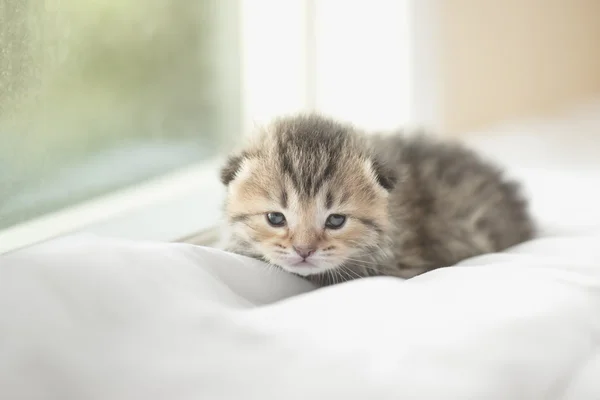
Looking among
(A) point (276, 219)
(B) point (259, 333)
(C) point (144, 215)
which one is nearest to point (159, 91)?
(C) point (144, 215)

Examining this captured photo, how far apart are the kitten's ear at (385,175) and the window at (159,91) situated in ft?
0.89

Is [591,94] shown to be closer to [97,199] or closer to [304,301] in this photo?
[97,199]

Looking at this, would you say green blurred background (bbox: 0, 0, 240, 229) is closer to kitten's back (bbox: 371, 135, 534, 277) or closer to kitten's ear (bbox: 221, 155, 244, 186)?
kitten's ear (bbox: 221, 155, 244, 186)

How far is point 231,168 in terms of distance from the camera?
4.42 feet

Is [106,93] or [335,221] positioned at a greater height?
[106,93]

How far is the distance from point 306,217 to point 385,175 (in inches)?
6.5

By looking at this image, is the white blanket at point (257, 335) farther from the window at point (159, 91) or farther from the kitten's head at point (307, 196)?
the window at point (159, 91)

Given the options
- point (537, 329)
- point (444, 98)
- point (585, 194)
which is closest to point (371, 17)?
point (444, 98)

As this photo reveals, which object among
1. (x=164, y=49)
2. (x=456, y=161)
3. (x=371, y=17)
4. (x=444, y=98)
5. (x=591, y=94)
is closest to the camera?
(x=456, y=161)

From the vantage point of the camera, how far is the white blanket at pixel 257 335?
815 millimetres

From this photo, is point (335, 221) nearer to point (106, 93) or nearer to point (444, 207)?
point (444, 207)

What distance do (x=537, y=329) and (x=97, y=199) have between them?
973 millimetres

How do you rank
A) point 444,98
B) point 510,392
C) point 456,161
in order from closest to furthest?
1. point 510,392
2. point 456,161
3. point 444,98

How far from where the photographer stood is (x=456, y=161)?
160cm
